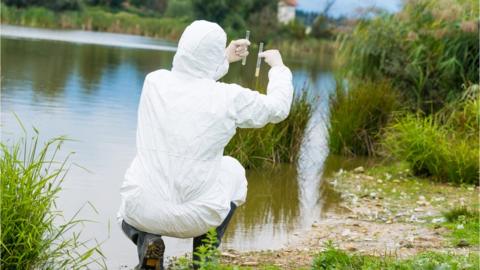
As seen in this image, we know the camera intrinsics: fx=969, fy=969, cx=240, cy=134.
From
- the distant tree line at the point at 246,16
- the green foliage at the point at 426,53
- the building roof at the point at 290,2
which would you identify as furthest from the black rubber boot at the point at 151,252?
the building roof at the point at 290,2

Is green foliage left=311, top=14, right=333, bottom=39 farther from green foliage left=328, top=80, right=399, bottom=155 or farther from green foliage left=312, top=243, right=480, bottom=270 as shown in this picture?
green foliage left=312, top=243, right=480, bottom=270

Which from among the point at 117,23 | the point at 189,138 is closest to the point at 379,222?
the point at 189,138

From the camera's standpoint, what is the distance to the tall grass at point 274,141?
966 centimetres

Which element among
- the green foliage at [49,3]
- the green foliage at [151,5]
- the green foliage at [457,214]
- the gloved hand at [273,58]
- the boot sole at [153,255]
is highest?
the gloved hand at [273,58]

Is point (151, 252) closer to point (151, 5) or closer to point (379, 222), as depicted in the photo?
point (379, 222)

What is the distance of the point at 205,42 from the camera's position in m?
5.09

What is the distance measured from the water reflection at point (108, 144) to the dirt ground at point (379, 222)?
282mm

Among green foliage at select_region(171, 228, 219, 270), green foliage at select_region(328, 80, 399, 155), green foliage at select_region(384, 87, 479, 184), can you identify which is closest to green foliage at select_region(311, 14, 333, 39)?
green foliage at select_region(328, 80, 399, 155)

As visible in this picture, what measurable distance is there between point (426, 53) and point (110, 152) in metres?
5.44

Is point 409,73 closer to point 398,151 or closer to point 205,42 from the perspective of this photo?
point 398,151

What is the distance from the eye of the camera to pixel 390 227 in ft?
24.8

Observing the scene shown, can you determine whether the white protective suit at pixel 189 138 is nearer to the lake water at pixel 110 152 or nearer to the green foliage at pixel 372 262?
the green foliage at pixel 372 262

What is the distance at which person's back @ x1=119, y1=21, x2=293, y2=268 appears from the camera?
4930 millimetres

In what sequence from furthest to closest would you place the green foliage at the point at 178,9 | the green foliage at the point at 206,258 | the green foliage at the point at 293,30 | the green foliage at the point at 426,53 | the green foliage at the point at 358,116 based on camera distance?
1. the green foliage at the point at 178,9
2. the green foliage at the point at 293,30
3. the green foliage at the point at 426,53
4. the green foliage at the point at 358,116
5. the green foliage at the point at 206,258
